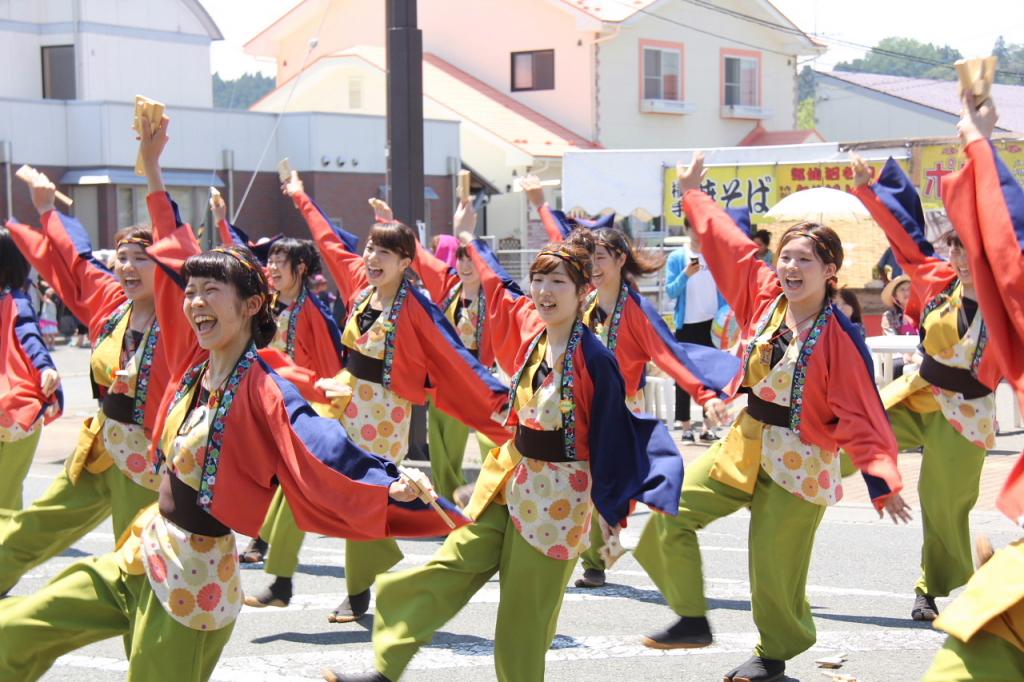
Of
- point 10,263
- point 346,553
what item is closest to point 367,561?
point 346,553

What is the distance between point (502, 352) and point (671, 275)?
6.92 meters

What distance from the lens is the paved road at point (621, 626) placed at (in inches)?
241

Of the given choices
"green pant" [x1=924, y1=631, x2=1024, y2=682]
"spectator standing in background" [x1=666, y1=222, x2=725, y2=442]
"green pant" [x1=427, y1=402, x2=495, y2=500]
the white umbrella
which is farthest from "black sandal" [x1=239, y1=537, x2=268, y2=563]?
the white umbrella

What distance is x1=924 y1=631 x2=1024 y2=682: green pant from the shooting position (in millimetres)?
3447

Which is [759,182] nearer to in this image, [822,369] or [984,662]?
[822,369]

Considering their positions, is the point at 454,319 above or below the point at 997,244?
below

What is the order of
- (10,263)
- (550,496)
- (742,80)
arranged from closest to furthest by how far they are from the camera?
(550,496)
(10,263)
(742,80)

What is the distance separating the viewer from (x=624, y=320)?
736 cm

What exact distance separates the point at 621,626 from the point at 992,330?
12.0 ft

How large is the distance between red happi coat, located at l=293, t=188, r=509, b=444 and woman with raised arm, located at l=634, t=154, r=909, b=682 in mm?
908

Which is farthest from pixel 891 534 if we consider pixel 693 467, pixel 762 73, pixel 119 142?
pixel 762 73

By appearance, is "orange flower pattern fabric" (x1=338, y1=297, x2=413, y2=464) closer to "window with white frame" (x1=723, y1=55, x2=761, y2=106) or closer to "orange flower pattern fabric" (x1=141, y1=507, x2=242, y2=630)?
"orange flower pattern fabric" (x1=141, y1=507, x2=242, y2=630)

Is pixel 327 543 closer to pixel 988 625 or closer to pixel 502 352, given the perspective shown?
pixel 502 352

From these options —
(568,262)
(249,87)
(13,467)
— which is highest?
(249,87)
